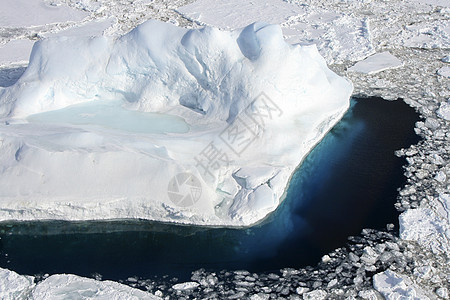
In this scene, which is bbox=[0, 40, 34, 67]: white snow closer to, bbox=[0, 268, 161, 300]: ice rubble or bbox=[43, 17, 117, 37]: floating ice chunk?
bbox=[43, 17, 117, 37]: floating ice chunk

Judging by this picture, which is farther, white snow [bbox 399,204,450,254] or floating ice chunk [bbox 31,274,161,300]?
white snow [bbox 399,204,450,254]

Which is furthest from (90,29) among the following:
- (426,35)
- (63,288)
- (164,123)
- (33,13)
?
(426,35)

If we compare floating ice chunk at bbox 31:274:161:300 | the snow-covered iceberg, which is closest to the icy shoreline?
floating ice chunk at bbox 31:274:161:300

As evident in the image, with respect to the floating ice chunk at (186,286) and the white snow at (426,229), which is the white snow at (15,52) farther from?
the white snow at (426,229)

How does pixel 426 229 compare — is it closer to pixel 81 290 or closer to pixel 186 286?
pixel 186 286

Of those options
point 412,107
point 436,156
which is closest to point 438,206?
point 436,156

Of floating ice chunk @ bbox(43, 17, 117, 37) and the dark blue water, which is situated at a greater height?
floating ice chunk @ bbox(43, 17, 117, 37)

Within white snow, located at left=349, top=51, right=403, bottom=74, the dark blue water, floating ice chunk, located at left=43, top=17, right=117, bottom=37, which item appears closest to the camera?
the dark blue water

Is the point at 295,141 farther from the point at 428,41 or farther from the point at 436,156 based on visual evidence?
the point at 428,41

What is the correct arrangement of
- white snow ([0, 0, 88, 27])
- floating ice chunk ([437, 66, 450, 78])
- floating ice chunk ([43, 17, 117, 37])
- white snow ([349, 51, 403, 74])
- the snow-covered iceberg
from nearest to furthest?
the snow-covered iceberg < floating ice chunk ([437, 66, 450, 78]) < white snow ([349, 51, 403, 74]) < floating ice chunk ([43, 17, 117, 37]) < white snow ([0, 0, 88, 27])
